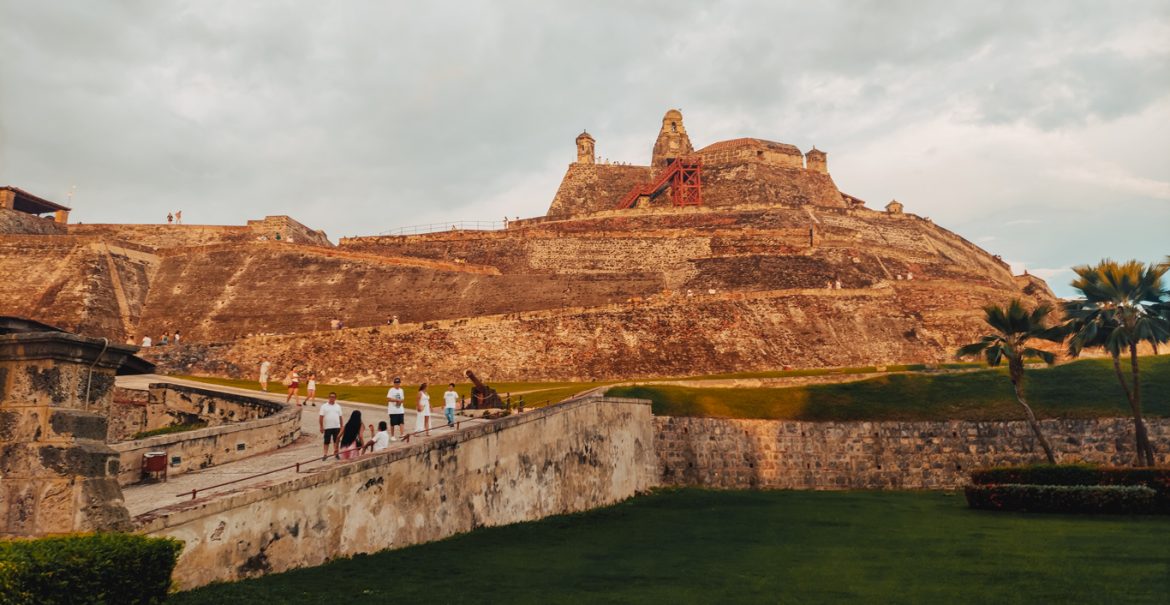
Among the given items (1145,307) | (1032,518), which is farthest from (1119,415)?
(1032,518)

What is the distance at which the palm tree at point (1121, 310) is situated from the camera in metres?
23.5

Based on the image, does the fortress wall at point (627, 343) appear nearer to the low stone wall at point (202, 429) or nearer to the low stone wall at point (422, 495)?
the low stone wall at point (202, 429)

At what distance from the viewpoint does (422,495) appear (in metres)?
13.7

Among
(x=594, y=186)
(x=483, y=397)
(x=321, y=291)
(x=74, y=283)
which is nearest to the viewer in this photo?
(x=483, y=397)

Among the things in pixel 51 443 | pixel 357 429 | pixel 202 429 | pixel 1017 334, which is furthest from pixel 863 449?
pixel 51 443

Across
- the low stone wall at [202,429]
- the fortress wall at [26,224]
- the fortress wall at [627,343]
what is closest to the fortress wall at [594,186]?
the fortress wall at [627,343]

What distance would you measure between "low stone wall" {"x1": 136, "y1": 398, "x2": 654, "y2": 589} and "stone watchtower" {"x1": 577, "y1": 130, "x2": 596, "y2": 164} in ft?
172

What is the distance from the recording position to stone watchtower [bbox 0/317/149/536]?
7906mm

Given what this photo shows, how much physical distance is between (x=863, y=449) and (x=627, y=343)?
52.5 feet

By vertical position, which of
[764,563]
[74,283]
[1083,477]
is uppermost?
[74,283]

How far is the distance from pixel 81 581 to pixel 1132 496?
19.9 m

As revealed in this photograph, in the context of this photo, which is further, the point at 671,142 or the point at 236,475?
the point at 671,142

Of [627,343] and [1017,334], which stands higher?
[627,343]

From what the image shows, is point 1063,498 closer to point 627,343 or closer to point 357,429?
point 357,429
